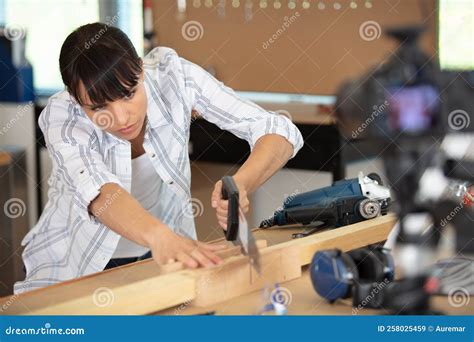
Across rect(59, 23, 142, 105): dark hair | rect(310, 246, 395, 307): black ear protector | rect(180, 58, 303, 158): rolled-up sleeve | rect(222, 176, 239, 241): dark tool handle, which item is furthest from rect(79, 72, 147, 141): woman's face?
rect(310, 246, 395, 307): black ear protector

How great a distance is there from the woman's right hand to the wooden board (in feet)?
0.06

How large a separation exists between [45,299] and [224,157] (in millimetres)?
1957

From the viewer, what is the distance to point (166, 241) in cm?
124

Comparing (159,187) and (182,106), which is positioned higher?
(182,106)

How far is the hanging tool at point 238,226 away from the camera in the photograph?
123cm

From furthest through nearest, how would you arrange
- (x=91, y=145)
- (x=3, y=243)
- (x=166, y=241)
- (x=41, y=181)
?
(x=41, y=181) < (x=3, y=243) < (x=91, y=145) < (x=166, y=241)

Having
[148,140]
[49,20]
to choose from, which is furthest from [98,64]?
[49,20]

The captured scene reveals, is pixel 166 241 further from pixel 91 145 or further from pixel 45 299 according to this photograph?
pixel 91 145

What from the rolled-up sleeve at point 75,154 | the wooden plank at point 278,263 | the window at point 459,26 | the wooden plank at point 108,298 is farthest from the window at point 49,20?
the wooden plank at point 108,298

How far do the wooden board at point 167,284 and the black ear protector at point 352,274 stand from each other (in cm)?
10

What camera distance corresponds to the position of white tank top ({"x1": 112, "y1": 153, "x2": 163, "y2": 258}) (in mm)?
1639

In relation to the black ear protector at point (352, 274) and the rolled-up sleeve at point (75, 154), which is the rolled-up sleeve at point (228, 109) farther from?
the black ear protector at point (352, 274)

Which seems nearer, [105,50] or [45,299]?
[45,299]
